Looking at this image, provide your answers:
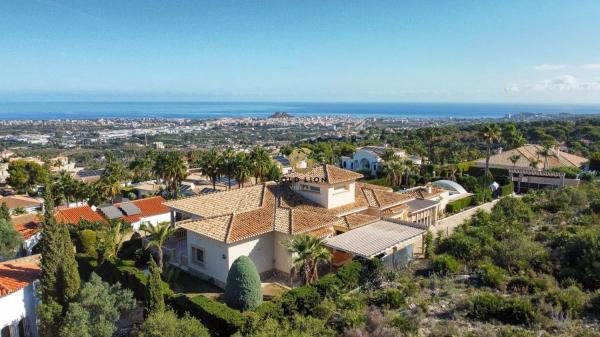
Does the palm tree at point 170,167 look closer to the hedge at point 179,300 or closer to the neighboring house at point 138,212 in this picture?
the neighboring house at point 138,212

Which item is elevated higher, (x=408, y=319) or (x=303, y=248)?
(x=303, y=248)

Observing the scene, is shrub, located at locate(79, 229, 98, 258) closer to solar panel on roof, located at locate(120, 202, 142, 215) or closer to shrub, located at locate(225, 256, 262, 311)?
solar panel on roof, located at locate(120, 202, 142, 215)

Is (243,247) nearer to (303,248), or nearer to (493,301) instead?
(303,248)

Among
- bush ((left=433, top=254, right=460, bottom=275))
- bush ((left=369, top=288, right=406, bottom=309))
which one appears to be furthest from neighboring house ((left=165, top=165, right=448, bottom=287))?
bush ((left=369, top=288, right=406, bottom=309))

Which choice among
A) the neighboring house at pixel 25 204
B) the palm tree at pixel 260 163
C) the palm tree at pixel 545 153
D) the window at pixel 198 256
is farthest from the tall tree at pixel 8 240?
the palm tree at pixel 545 153

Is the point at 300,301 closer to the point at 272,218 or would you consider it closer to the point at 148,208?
the point at 272,218

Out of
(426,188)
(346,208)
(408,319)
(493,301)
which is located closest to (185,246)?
(346,208)

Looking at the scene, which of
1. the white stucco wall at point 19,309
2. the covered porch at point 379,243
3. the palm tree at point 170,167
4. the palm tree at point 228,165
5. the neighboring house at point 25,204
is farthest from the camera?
the neighboring house at point 25,204
